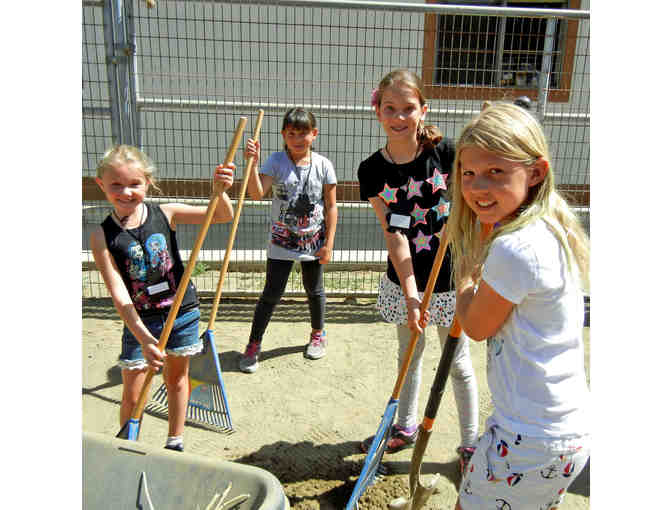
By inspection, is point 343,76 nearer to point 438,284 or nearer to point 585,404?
point 438,284

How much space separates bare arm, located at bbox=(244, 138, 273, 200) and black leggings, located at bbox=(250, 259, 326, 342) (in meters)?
0.51

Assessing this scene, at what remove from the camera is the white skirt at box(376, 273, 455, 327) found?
231 cm

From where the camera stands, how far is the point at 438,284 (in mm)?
2324

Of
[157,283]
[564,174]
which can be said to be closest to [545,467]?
[157,283]

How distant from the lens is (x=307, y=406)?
9.94ft

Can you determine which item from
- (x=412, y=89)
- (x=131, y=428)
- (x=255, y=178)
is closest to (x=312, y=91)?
(x=255, y=178)

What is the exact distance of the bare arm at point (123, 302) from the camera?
1985 millimetres

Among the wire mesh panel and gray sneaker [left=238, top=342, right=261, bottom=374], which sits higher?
the wire mesh panel

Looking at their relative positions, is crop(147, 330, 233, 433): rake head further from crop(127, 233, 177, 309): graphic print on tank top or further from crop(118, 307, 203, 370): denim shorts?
crop(127, 233, 177, 309): graphic print on tank top

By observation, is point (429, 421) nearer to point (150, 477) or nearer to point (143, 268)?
point (150, 477)

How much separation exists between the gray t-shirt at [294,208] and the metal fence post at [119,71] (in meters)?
1.60

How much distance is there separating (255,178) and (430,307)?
4.35 ft

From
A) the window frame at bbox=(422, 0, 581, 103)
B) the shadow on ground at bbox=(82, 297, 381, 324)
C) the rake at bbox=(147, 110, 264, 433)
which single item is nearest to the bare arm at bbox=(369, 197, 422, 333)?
the rake at bbox=(147, 110, 264, 433)

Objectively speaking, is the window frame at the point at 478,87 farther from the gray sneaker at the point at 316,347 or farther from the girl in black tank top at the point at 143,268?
the girl in black tank top at the point at 143,268
